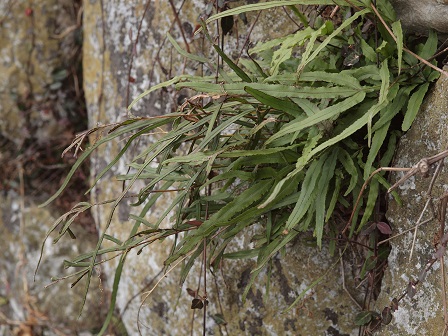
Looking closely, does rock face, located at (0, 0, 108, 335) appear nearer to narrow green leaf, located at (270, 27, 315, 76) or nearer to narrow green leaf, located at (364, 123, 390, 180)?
narrow green leaf, located at (270, 27, 315, 76)

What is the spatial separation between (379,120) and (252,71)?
1.44 feet

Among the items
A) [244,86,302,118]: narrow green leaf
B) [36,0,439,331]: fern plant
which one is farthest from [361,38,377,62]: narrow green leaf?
[244,86,302,118]: narrow green leaf

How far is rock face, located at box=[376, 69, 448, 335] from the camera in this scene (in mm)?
1354

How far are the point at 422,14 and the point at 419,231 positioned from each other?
55 centimetres

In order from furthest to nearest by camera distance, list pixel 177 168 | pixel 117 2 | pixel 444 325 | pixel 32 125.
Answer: pixel 32 125
pixel 117 2
pixel 177 168
pixel 444 325

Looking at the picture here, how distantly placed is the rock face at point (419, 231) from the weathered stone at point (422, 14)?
15cm

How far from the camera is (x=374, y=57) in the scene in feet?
4.58

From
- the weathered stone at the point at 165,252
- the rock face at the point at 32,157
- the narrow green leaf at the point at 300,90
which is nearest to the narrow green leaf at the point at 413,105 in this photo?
the narrow green leaf at the point at 300,90

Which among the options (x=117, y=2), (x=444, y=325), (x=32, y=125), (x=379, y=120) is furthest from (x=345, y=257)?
(x=32, y=125)

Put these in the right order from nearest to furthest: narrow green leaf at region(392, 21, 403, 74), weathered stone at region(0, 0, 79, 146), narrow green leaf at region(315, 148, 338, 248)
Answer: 1. narrow green leaf at region(392, 21, 403, 74)
2. narrow green leaf at region(315, 148, 338, 248)
3. weathered stone at region(0, 0, 79, 146)

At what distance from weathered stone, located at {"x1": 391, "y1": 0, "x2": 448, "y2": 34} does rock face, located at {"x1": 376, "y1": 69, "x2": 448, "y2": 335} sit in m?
0.15

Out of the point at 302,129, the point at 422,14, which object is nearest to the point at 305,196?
the point at 302,129

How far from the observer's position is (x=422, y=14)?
4.53 feet

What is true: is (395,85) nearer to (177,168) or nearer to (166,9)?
(177,168)
